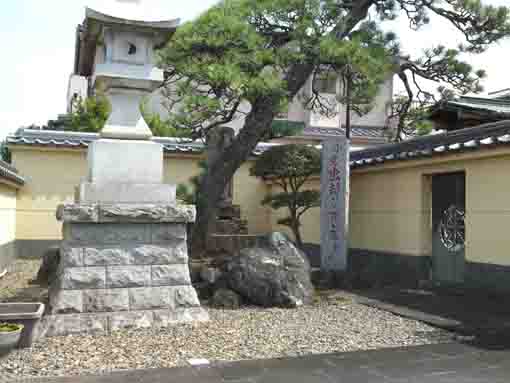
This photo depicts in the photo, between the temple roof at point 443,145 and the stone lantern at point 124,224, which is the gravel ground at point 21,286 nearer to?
the stone lantern at point 124,224

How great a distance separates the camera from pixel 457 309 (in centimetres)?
829

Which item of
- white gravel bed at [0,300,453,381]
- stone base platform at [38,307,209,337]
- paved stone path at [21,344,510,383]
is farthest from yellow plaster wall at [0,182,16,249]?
paved stone path at [21,344,510,383]

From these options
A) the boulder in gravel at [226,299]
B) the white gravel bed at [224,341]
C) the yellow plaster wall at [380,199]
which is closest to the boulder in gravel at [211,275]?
the boulder in gravel at [226,299]

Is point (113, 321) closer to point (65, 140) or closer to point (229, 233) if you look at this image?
point (229, 233)

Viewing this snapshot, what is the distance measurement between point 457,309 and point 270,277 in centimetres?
283

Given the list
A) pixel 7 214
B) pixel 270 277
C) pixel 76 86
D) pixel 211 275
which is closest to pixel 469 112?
pixel 270 277

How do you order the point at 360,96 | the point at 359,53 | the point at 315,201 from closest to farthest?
the point at 359,53, the point at 360,96, the point at 315,201

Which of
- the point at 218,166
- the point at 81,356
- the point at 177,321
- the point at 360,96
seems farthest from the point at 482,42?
the point at 81,356

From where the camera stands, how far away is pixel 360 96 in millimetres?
11602

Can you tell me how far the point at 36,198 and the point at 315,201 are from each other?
795 cm

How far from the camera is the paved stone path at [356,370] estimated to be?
16.4ft

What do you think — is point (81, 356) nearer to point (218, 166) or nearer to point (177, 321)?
point (177, 321)

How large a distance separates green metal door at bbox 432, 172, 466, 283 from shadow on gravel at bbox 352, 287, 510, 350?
575 millimetres

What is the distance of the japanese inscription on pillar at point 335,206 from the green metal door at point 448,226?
1.72 metres
